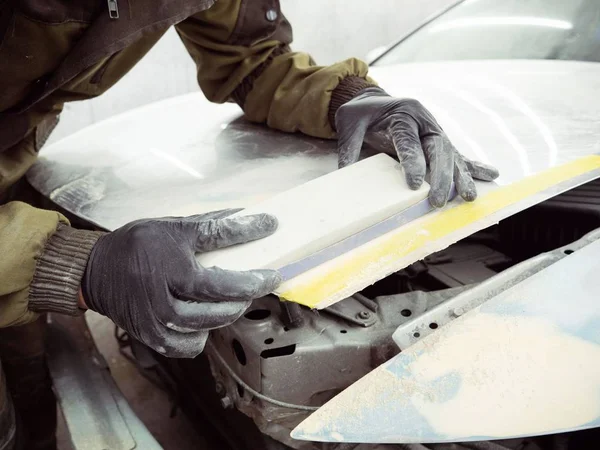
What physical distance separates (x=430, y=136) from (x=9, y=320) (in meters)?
0.86

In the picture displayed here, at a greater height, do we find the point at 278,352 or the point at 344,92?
the point at 344,92

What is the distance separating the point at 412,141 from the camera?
3.65 ft

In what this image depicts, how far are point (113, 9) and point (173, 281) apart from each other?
2.03 ft

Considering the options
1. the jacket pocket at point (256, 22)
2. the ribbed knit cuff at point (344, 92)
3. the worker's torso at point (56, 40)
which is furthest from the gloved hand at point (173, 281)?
the jacket pocket at point (256, 22)

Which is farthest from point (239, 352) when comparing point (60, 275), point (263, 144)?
point (263, 144)

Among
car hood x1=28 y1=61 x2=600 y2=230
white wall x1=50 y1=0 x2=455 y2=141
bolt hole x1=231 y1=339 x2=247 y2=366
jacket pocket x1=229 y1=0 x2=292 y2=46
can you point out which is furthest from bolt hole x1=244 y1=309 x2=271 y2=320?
white wall x1=50 y1=0 x2=455 y2=141

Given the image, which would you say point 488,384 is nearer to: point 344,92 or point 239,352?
point 239,352

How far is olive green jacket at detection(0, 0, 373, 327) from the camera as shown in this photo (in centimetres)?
93

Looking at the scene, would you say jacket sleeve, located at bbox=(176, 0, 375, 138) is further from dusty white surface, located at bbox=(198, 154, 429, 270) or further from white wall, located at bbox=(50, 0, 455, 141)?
white wall, located at bbox=(50, 0, 455, 141)

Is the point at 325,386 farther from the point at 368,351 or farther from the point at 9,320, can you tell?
the point at 9,320

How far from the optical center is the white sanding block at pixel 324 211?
0.87 metres

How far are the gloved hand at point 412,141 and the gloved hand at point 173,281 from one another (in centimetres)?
32

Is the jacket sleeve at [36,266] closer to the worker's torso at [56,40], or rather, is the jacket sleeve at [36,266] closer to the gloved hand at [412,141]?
the worker's torso at [56,40]

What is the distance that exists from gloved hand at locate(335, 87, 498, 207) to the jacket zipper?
0.54 metres
